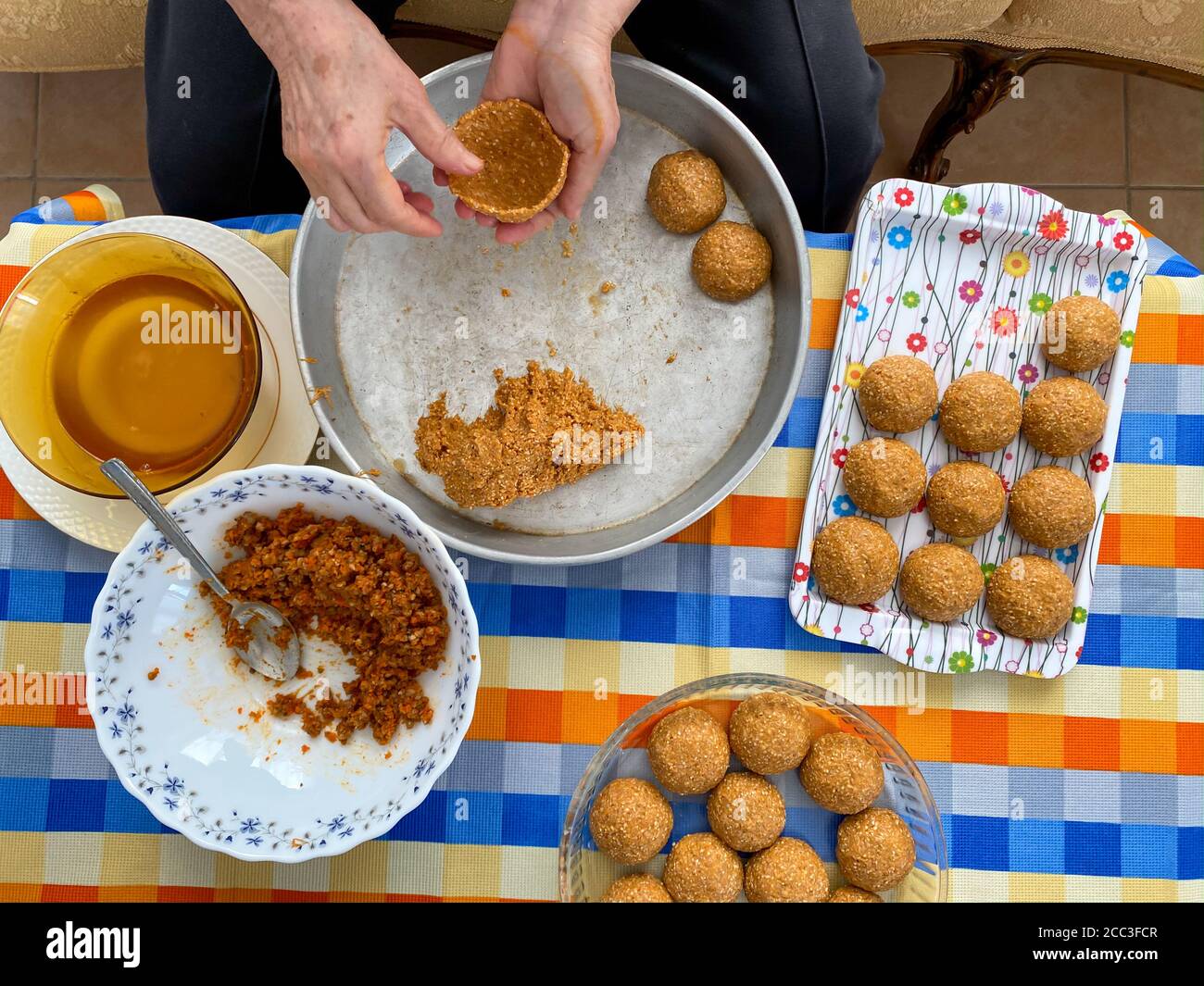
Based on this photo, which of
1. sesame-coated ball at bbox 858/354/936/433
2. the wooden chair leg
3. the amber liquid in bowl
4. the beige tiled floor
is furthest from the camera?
the beige tiled floor

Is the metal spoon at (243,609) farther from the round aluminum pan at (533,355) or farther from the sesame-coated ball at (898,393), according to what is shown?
the sesame-coated ball at (898,393)

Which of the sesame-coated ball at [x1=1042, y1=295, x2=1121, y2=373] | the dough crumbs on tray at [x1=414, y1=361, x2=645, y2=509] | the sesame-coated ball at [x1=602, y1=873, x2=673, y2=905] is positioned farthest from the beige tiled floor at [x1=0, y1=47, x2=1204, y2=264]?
the sesame-coated ball at [x1=602, y1=873, x2=673, y2=905]

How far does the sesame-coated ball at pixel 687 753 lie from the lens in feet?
3.47

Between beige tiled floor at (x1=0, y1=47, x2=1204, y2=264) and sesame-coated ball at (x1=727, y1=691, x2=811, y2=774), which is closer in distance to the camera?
sesame-coated ball at (x1=727, y1=691, x2=811, y2=774)

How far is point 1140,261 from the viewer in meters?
1.13

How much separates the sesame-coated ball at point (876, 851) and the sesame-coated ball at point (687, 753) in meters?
0.17

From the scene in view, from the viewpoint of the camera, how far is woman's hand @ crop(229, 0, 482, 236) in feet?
3.06

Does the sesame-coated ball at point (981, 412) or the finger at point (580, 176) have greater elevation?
the finger at point (580, 176)

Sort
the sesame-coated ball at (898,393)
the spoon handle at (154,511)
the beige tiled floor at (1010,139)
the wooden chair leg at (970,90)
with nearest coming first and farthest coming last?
the spoon handle at (154,511), the sesame-coated ball at (898,393), the wooden chair leg at (970,90), the beige tiled floor at (1010,139)

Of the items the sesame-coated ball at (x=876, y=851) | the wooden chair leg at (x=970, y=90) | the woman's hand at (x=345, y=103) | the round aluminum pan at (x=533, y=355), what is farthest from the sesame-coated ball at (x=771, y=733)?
the wooden chair leg at (x=970, y=90)

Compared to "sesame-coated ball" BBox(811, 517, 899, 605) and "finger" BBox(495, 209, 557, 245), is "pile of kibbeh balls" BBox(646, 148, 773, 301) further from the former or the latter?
"sesame-coated ball" BBox(811, 517, 899, 605)

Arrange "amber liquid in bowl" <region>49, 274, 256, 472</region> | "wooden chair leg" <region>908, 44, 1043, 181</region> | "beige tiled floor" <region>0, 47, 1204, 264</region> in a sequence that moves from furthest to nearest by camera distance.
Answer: "beige tiled floor" <region>0, 47, 1204, 264</region>
"wooden chair leg" <region>908, 44, 1043, 181</region>
"amber liquid in bowl" <region>49, 274, 256, 472</region>
